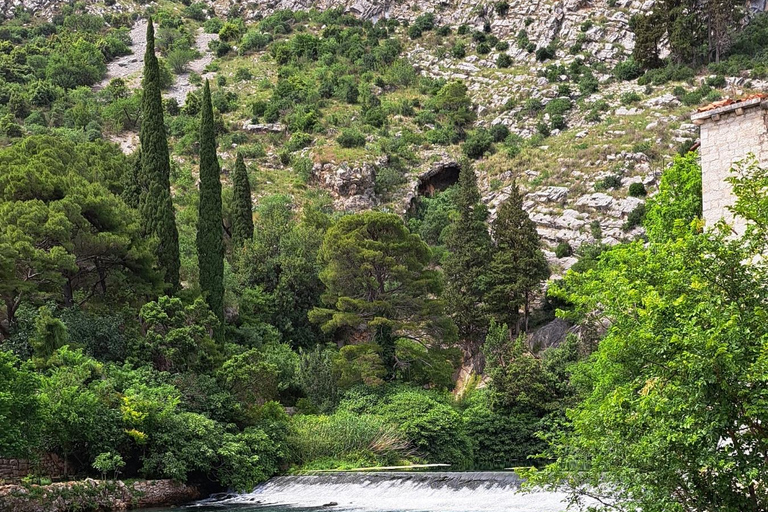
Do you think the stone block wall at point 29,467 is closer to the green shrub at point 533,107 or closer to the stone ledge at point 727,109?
the stone ledge at point 727,109

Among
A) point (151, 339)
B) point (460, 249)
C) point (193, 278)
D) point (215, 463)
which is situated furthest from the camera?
point (460, 249)

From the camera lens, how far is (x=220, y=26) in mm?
90312

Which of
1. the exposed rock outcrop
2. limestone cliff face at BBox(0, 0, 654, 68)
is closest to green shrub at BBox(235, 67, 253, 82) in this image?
limestone cliff face at BBox(0, 0, 654, 68)

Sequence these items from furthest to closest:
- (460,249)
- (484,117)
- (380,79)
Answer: (380,79) → (484,117) → (460,249)

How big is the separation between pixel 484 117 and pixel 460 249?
27.8 meters

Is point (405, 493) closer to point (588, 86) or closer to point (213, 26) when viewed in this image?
point (588, 86)

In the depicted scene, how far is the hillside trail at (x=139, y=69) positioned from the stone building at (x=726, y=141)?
52.8m

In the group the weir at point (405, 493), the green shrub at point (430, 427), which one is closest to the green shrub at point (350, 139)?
the green shrub at point (430, 427)

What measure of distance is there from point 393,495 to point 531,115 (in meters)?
49.6

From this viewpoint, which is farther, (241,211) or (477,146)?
(477,146)

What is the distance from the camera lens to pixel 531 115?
64312mm

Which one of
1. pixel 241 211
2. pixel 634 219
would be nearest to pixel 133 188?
pixel 241 211

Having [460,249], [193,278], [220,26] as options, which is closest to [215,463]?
[193,278]

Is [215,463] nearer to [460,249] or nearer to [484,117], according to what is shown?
[460,249]
